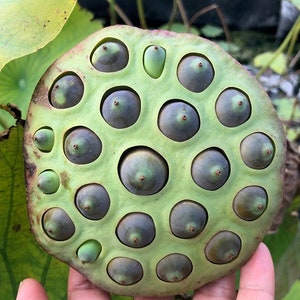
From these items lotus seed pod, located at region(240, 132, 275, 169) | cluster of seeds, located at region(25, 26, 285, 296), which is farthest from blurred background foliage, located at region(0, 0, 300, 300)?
lotus seed pod, located at region(240, 132, 275, 169)

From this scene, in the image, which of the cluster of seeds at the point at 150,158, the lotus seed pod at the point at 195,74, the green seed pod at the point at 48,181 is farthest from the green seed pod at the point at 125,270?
the lotus seed pod at the point at 195,74

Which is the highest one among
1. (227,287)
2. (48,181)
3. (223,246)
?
(48,181)

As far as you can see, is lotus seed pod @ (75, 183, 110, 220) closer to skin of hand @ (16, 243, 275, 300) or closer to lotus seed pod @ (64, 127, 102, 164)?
lotus seed pod @ (64, 127, 102, 164)

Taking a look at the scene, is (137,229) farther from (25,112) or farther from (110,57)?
(25,112)

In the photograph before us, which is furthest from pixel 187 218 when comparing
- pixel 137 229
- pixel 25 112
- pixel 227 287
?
pixel 25 112

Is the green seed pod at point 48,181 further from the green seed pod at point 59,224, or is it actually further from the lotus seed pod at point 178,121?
the lotus seed pod at point 178,121

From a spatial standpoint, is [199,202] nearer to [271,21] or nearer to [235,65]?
[235,65]
